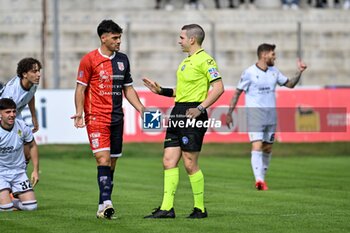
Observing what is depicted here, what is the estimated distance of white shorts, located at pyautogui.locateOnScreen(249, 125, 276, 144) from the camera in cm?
2048

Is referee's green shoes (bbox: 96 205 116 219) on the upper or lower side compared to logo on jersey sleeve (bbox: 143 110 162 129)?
lower

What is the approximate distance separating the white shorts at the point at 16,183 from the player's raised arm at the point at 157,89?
242cm

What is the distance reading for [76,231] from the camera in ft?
42.4

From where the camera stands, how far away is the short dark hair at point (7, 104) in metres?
15.3

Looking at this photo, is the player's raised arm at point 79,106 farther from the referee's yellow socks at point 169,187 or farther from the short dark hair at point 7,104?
the short dark hair at point 7,104

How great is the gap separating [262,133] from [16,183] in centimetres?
592

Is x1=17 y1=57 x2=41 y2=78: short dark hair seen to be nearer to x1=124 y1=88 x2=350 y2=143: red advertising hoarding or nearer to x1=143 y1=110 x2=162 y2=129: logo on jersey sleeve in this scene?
x1=143 y1=110 x2=162 y2=129: logo on jersey sleeve

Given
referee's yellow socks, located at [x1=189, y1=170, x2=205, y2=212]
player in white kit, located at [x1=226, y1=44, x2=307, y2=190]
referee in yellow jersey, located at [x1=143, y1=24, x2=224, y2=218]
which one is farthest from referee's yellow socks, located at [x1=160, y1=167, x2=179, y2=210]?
player in white kit, located at [x1=226, y1=44, x2=307, y2=190]

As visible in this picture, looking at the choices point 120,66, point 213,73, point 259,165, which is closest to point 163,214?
point 213,73

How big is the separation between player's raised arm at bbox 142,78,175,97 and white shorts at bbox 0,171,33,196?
242 centimetres

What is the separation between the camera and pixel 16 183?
1593 centimetres

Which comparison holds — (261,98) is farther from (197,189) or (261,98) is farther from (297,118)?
(297,118)

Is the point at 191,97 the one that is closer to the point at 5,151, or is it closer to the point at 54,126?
the point at 5,151

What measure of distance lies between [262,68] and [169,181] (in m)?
6.63
